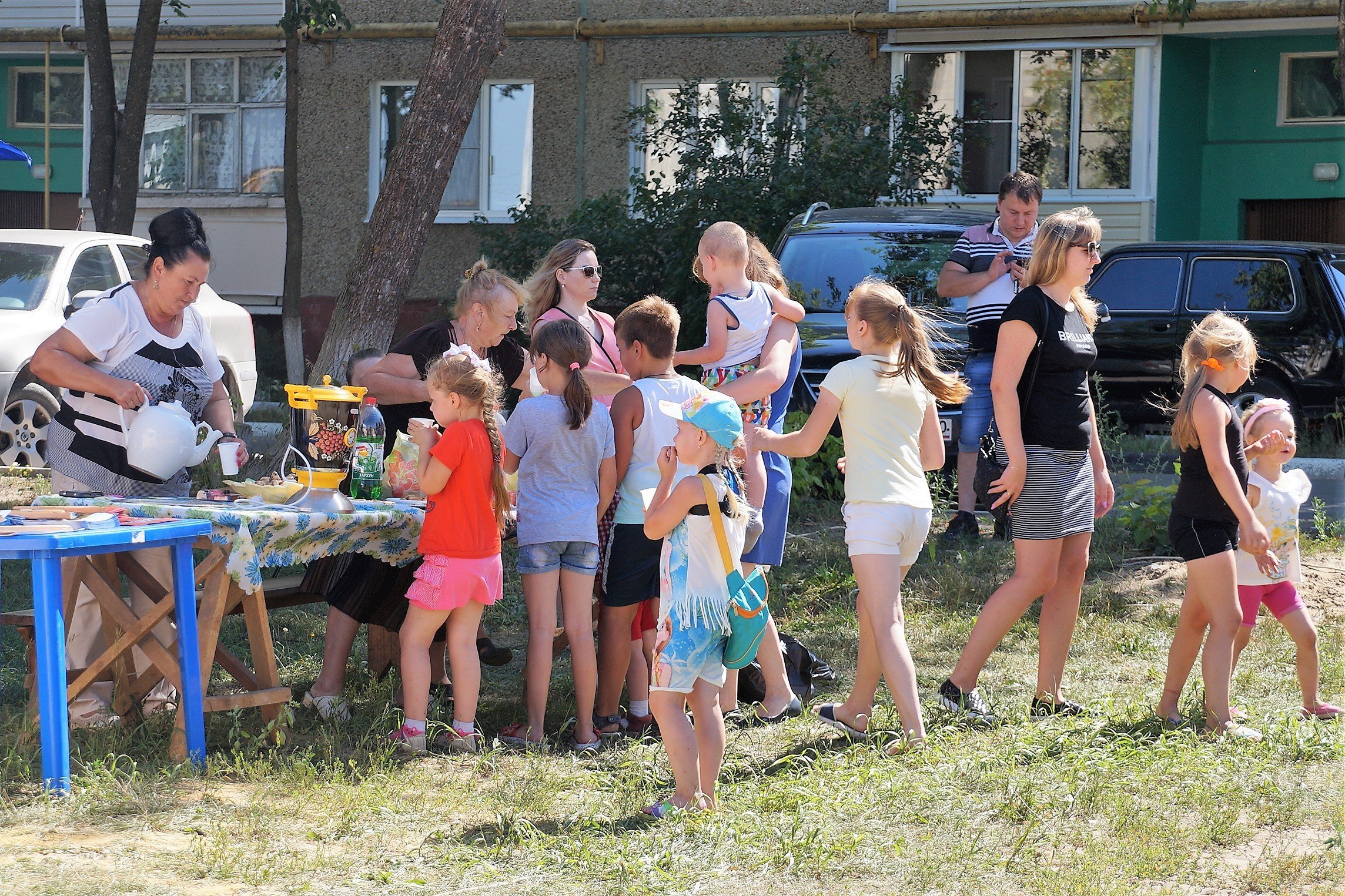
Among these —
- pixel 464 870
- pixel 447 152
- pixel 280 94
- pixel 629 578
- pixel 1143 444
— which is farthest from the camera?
pixel 280 94

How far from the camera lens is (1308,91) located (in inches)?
653

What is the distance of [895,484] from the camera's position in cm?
464

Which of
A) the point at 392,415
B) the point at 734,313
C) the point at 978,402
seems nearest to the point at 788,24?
the point at 978,402

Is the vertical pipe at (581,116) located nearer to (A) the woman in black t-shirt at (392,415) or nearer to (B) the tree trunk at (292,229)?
(B) the tree trunk at (292,229)

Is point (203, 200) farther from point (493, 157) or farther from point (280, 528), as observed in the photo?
point (280, 528)

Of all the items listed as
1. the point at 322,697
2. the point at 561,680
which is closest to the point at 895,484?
the point at 561,680

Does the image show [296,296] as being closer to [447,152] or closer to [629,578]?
[447,152]

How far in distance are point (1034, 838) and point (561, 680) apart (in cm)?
243

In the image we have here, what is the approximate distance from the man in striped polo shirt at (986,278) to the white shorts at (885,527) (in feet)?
9.90

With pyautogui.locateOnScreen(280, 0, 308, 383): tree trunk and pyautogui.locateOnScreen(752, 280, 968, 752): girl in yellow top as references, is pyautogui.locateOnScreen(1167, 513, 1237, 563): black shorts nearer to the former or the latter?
pyautogui.locateOnScreen(752, 280, 968, 752): girl in yellow top

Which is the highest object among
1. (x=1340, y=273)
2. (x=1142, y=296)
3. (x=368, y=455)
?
(x=1340, y=273)

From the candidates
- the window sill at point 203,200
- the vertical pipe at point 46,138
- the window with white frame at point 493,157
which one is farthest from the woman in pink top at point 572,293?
the vertical pipe at point 46,138

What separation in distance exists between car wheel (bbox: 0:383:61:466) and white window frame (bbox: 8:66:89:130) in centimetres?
1146

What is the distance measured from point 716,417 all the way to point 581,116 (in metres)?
14.2
